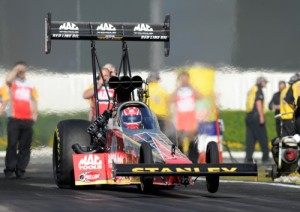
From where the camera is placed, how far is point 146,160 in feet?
56.2

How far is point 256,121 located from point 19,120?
787 centimetres

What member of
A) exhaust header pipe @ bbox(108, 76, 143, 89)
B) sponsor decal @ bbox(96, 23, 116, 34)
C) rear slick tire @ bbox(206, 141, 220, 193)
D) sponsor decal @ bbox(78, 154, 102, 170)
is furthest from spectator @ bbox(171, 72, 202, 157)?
rear slick tire @ bbox(206, 141, 220, 193)

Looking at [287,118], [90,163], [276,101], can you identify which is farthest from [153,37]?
[276,101]

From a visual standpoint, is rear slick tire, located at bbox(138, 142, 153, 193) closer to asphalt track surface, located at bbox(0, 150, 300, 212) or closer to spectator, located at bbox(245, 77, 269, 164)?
asphalt track surface, located at bbox(0, 150, 300, 212)

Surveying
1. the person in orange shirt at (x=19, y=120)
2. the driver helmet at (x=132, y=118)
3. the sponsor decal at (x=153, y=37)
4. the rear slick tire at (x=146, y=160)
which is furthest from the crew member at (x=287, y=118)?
the rear slick tire at (x=146, y=160)

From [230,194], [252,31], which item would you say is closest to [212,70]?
[252,31]

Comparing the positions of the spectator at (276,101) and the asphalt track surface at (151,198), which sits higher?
the spectator at (276,101)

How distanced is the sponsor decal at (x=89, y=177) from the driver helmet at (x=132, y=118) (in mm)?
814

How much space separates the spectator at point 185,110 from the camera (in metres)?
26.4

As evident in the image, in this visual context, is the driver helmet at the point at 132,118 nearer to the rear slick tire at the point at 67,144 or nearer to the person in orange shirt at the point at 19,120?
the rear slick tire at the point at 67,144

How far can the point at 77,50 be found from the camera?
30.1m

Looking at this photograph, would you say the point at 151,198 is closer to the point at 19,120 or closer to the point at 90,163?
the point at 90,163

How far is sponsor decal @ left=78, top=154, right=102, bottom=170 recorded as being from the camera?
61.7ft

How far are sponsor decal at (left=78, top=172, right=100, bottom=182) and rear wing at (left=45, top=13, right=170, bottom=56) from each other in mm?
2172
